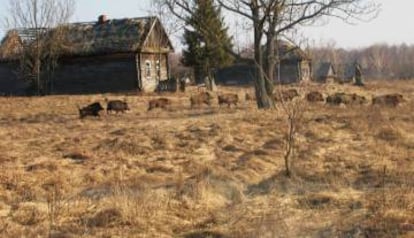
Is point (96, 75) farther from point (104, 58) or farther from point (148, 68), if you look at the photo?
point (148, 68)

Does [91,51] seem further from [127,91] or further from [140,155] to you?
[140,155]

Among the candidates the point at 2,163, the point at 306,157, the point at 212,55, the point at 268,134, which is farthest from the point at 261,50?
the point at 212,55

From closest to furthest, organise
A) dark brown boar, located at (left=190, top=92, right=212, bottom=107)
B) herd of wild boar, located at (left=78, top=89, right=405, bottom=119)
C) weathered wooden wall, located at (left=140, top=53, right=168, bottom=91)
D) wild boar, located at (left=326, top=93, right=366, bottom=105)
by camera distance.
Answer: herd of wild boar, located at (left=78, top=89, right=405, bottom=119) < wild boar, located at (left=326, top=93, right=366, bottom=105) < dark brown boar, located at (left=190, top=92, right=212, bottom=107) < weathered wooden wall, located at (left=140, top=53, right=168, bottom=91)

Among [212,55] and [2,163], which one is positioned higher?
[212,55]

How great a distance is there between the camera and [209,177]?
40.8 feet

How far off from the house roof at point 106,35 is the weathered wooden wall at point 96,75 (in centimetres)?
76

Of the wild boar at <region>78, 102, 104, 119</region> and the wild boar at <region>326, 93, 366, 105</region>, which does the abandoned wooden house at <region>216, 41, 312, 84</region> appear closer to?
the wild boar at <region>326, 93, 366, 105</region>

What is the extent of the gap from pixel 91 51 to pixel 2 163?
27649mm

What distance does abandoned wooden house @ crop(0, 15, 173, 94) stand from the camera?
40906 mm

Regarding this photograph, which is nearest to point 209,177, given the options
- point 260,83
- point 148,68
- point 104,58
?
point 260,83

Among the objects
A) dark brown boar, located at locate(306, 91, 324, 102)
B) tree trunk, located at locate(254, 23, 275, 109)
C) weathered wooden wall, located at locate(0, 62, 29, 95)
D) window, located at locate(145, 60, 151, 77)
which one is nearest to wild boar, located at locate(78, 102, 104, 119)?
tree trunk, located at locate(254, 23, 275, 109)

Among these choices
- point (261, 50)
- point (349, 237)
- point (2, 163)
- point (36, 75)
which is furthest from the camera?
point (36, 75)

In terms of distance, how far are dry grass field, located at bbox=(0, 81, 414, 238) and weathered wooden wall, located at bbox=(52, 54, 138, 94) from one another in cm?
1892

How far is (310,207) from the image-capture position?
1062cm
